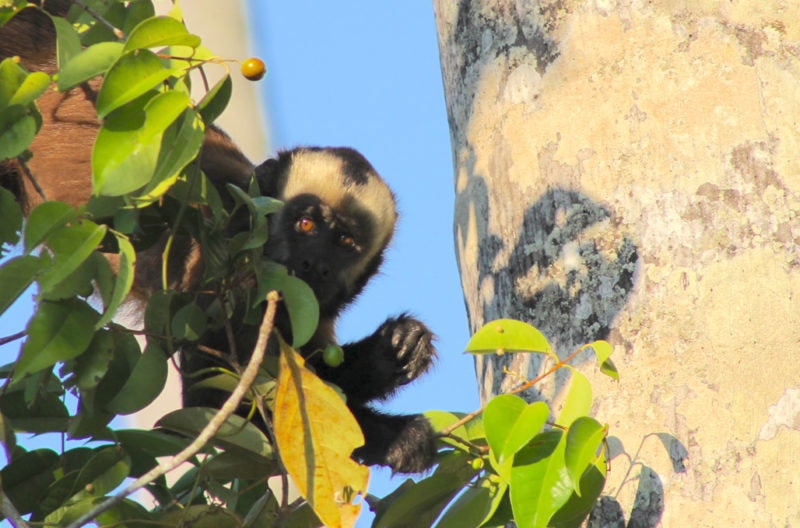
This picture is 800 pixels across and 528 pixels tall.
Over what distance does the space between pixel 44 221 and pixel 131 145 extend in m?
0.17

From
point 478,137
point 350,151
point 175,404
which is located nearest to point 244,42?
point 175,404

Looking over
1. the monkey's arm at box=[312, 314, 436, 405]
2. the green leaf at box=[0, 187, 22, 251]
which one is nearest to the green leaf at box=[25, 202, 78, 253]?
the green leaf at box=[0, 187, 22, 251]

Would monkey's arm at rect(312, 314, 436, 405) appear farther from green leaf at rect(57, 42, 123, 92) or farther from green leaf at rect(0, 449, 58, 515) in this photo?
green leaf at rect(57, 42, 123, 92)

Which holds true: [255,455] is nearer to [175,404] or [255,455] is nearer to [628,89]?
[628,89]

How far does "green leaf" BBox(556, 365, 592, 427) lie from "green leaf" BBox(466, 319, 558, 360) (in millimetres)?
97

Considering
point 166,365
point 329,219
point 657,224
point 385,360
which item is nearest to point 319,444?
point 166,365

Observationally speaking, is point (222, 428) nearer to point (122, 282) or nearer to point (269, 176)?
point (122, 282)

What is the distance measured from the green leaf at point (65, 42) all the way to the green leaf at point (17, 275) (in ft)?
0.99

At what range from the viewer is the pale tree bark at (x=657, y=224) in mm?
1947

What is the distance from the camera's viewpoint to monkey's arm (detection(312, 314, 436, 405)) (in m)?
2.96

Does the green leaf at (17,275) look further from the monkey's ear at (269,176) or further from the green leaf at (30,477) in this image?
the monkey's ear at (269,176)

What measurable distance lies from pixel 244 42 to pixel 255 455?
5.02m

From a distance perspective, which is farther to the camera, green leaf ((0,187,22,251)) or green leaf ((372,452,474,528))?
green leaf ((372,452,474,528))

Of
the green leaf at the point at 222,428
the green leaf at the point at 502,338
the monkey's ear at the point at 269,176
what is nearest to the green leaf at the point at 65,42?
the green leaf at the point at 222,428
